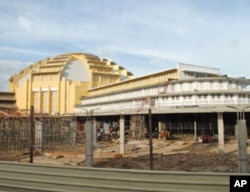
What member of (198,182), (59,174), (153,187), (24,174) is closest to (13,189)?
(24,174)

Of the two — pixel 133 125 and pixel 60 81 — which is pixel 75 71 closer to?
pixel 60 81

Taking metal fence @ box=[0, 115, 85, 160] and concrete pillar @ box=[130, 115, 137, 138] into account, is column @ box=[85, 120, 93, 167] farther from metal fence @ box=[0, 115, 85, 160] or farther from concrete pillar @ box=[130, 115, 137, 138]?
concrete pillar @ box=[130, 115, 137, 138]

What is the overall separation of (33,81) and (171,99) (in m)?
45.0

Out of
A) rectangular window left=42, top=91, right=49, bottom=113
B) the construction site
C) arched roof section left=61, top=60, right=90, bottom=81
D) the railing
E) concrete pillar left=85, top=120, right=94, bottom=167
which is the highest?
arched roof section left=61, top=60, right=90, bottom=81

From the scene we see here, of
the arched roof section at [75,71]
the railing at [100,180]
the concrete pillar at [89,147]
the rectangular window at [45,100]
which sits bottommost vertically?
the railing at [100,180]

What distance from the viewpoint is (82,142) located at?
36000mm

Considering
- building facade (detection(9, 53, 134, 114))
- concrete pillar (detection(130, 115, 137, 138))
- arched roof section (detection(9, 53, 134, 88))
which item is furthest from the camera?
arched roof section (detection(9, 53, 134, 88))

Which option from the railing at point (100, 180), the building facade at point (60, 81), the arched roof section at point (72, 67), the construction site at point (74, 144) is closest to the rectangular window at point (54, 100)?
the building facade at point (60, 81)

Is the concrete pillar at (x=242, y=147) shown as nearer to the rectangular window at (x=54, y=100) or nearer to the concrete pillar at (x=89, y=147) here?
the concrete pillar at (x=89, y=147)

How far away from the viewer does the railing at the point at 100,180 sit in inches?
225

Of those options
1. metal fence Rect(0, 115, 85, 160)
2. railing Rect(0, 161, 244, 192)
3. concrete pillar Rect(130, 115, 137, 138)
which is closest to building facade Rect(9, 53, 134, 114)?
concrete pillar Rect(130, 115, 137, 138)

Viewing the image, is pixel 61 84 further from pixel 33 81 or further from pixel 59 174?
pixel 59 174

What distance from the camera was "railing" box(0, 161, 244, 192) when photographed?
5713 millimetres

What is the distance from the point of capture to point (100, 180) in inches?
250
